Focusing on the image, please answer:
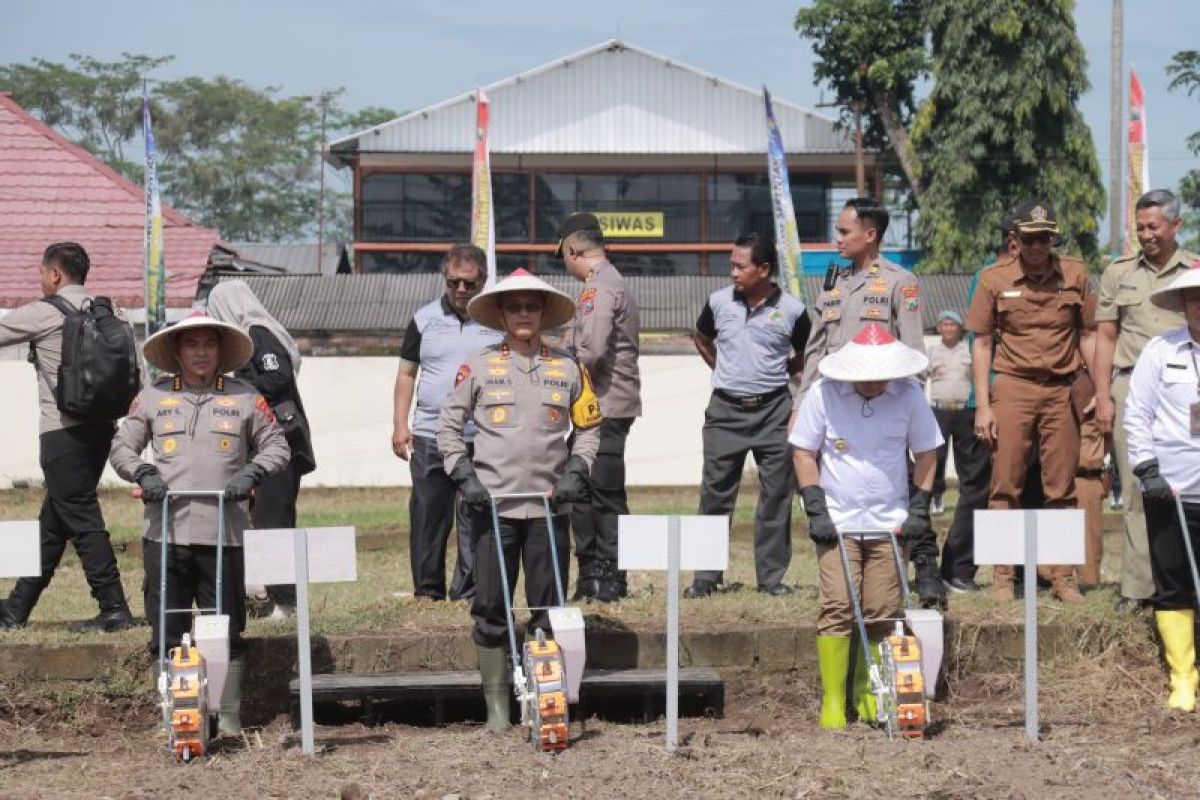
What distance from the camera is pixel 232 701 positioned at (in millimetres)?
7453

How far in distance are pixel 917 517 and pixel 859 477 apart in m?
0.30

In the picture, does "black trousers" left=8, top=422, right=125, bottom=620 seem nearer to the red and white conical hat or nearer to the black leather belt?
the black leather belt

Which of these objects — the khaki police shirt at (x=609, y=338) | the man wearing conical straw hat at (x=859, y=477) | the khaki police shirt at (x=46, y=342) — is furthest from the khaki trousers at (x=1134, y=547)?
the khaki police shirt at (x=46, y=342)

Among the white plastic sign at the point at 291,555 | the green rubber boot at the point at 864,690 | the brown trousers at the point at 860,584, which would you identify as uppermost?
→ the white plastic sign at the point at 291,555

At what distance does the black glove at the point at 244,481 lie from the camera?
23.9ft

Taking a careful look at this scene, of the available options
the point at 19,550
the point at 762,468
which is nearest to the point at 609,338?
the point at 762,468

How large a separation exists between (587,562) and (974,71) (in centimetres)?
2808

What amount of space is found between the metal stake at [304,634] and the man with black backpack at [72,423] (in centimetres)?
215

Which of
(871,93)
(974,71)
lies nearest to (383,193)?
(871,93)

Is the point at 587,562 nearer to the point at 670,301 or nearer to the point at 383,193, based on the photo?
the point at 670,301

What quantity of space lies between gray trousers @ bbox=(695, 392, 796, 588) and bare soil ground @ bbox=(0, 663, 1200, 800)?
4.70 feet

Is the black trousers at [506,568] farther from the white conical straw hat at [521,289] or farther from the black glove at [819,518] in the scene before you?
the black glove at [819,518]

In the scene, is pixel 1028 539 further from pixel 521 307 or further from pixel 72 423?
pixel 72 423

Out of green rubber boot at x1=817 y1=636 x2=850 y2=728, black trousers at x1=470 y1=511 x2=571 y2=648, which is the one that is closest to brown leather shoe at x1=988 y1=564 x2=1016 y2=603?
green rubber boot at x1=817 y1=636 x2=850 y2=728
